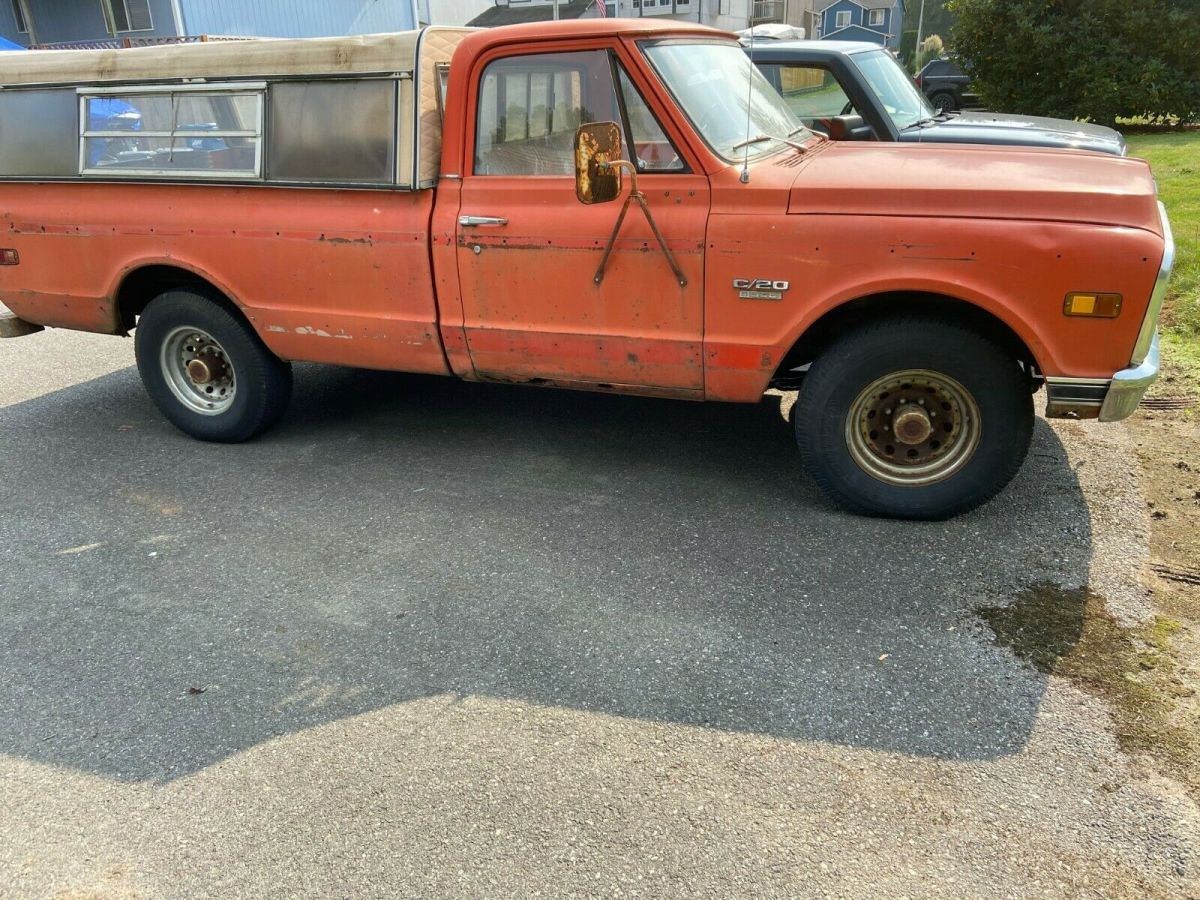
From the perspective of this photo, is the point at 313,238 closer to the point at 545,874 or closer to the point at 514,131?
the point at 514,131

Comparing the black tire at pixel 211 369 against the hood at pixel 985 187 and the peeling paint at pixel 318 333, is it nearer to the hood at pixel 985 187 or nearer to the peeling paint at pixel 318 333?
the peeling paint at pixel 318 333

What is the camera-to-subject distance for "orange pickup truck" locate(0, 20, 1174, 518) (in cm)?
362

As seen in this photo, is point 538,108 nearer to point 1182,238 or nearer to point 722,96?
point 722,96

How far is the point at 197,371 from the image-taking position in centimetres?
528

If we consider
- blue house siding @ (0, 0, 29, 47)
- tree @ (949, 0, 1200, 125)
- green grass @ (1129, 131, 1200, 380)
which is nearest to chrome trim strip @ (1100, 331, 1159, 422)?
green grass @ (1129, 131, 1200, 380)

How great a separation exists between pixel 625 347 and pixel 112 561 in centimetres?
→ 244

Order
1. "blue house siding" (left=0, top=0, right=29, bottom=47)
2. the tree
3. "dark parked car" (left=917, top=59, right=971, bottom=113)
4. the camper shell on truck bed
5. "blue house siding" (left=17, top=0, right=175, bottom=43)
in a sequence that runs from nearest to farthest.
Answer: the camper shell on truck bed
the tree
"dark parked car" (left=917, top=59, right=971, bottom=113)
"blue house siding" (left=17, top=0, right=175, bottom=43)
"blue house siding" (left=0, top=0, right=29, bottom=47)

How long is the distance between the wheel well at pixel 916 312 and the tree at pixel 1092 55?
16.6 metres

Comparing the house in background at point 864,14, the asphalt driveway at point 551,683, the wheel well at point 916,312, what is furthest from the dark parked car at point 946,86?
the house in background at point 864,14

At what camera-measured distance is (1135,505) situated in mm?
4156

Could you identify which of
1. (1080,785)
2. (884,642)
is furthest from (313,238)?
(1080,785)

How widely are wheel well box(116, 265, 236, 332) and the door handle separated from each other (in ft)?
5.02

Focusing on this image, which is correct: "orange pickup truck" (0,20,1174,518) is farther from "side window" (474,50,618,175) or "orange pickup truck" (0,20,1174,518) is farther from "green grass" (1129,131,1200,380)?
"green grass" (1129,131,1200,380)

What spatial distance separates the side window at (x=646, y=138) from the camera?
3.98m
